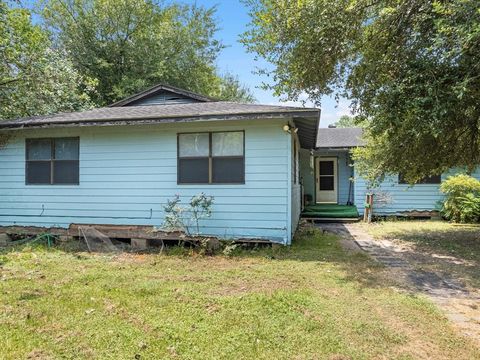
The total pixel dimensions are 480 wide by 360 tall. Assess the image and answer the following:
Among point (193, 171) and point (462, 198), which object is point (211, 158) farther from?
point (462, 198)

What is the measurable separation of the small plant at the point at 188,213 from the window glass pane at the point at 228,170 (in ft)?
1.61

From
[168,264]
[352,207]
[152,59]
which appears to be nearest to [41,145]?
[168,264]

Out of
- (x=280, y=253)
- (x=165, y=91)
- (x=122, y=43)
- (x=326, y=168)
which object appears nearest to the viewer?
(x=280, y=253)

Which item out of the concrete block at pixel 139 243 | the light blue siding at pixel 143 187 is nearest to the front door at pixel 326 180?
the light blue siding at pixel 143 187

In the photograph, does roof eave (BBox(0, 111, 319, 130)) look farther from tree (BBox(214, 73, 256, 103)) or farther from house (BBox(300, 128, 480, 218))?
tree (BBox(214, 73, 256, 103))

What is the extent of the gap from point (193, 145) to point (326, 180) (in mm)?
9317

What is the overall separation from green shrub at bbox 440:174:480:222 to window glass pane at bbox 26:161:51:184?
40.4 feet

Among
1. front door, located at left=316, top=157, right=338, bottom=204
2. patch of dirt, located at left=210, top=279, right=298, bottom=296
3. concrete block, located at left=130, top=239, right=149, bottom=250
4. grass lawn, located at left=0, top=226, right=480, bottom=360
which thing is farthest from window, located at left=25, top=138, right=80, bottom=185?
front door, located at left=316, top=157, right=338, bottom=204

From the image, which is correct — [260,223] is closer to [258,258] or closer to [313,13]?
[258,258]

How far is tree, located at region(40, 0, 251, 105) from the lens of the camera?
67.5 ft

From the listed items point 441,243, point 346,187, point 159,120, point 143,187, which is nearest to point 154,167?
point 143,187

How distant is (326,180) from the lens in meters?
16.0

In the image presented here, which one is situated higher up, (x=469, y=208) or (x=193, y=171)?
(x=193, y=171)

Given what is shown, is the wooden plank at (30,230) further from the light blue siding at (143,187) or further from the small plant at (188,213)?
the small plant at (188,213)
